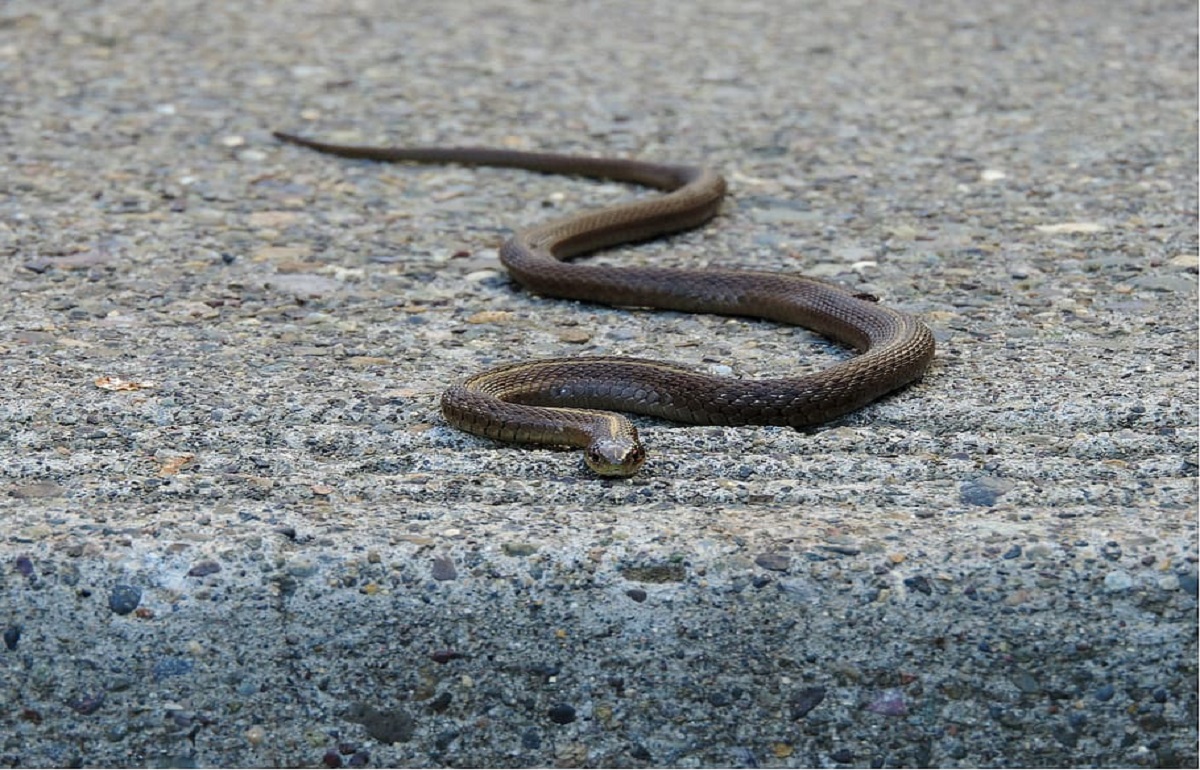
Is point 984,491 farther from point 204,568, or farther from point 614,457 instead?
point 204,568

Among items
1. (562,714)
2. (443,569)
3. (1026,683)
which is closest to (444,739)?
(562,714)

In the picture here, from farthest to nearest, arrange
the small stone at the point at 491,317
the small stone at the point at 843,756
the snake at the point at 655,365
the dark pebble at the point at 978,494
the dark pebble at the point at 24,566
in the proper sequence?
the small stone at the point at 491,317, the snake at the point at 655,365, the dark pebble at the point at 978,494, the dark pebble at the point at 24,566, the small stone at the point at 843,756

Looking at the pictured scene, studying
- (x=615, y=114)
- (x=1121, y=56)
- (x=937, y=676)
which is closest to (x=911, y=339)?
(x=937, y=676)

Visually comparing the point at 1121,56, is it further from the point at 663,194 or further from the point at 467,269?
the point at 467,269

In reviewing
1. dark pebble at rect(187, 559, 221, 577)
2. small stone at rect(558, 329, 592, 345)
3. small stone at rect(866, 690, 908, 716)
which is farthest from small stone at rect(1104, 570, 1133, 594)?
small stone at rect(558, 329, 592, 345)

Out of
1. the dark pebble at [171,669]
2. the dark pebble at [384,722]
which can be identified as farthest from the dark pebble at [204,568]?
the dark pebble at [384,722]

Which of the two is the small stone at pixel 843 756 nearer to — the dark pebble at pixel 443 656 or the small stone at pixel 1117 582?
the small stone at pixel 1117 582

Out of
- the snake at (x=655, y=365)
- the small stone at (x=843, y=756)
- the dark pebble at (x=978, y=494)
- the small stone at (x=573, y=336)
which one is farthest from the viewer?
the small stone at (x=573, y=336)
